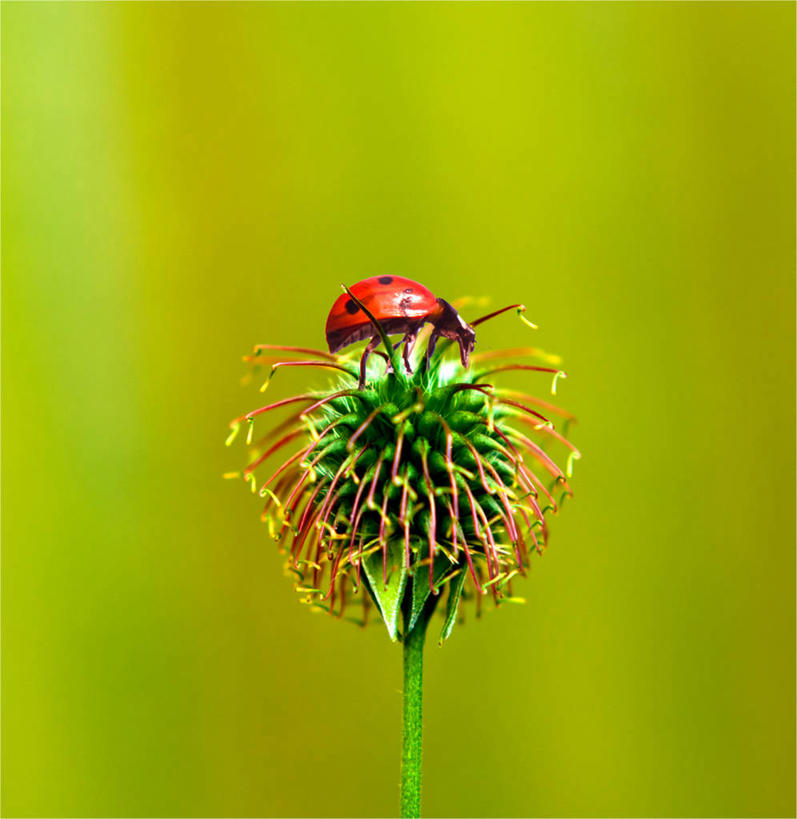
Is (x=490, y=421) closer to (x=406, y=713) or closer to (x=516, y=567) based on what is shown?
(x=516, y=567)

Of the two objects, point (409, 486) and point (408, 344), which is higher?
point (408, 344)

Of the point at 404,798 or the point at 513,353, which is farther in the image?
the point at 513,353

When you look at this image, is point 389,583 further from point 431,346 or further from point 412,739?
point 431,346

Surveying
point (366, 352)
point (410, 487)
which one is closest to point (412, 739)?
point (410, 487)

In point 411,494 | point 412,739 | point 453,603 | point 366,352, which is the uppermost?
point 366,352

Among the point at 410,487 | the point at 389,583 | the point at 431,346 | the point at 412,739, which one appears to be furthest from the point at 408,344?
the point at 412,739

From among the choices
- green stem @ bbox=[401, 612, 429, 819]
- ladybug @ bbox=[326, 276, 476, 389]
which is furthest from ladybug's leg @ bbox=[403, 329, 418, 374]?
green stem @ bbox=[401, 612, 429, 819]

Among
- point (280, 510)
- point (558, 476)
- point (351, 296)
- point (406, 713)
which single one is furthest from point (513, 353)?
point (406, 713)

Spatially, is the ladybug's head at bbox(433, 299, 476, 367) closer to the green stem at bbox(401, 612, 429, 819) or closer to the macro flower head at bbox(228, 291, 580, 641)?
the macro flower head at bbox(228, 291, 580, 641)
